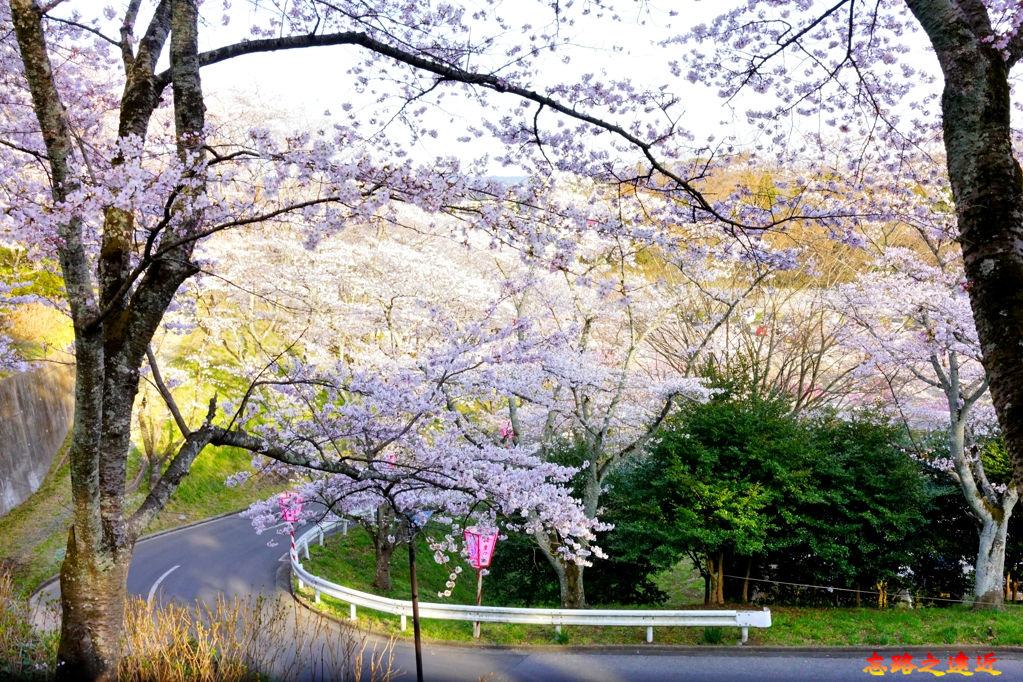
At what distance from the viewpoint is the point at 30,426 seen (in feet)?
50.1

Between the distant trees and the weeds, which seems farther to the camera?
the distant trees

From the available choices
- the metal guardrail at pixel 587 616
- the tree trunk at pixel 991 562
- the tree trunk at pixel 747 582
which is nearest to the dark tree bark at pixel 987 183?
the metal guardrail at pixel 587 616

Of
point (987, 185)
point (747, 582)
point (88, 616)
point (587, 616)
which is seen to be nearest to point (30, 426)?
point (587, 616)

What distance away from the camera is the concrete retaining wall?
1384cm

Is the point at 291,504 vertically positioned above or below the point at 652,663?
above

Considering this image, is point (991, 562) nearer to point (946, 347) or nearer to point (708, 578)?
point (946, 347)

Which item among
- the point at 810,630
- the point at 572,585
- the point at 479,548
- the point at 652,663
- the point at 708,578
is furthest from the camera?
the point at 708,578

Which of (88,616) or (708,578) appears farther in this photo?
(708,578)

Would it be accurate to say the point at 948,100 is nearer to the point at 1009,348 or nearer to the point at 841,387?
the point at 1009,348

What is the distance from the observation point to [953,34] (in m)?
3.27

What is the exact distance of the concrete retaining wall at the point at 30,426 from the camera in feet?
45.4

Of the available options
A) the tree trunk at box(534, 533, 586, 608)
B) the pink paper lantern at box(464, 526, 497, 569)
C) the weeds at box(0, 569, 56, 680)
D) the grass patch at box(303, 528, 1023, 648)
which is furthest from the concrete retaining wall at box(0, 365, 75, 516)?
the tree trunk at box(534, 533, 586, 608)

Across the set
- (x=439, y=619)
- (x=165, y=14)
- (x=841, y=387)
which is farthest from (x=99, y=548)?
(x=841, y=387)

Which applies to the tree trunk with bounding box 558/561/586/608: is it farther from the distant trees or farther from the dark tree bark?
the dark tree bark
